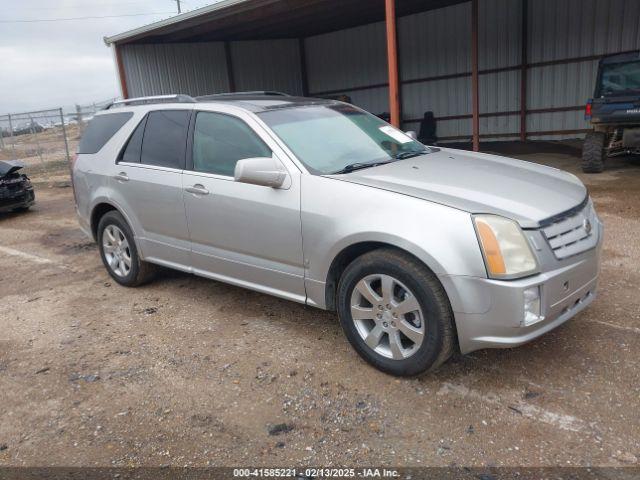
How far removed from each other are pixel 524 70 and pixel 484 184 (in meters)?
13.8

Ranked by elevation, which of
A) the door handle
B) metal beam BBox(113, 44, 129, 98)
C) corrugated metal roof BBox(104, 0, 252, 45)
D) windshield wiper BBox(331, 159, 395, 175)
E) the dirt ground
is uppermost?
corrugated metal roof BBox(104, 0, 252, 45)

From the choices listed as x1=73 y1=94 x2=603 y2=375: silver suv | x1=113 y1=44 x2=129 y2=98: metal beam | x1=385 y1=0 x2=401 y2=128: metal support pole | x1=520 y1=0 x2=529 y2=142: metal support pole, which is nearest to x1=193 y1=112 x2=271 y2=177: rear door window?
x1=73 y1=94 x2=603 y2=375: silver suv

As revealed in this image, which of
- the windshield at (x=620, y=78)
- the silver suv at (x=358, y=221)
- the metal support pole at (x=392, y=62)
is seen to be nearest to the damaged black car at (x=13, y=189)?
the silver suv at (x=358, y=221)

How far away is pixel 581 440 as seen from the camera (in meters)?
2.65

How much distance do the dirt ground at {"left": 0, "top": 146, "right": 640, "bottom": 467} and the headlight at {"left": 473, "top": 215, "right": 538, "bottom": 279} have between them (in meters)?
0.78

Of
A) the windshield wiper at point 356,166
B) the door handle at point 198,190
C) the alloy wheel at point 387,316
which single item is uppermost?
the windshield wiper at point 356,166

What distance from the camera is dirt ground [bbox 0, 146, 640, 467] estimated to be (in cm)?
272

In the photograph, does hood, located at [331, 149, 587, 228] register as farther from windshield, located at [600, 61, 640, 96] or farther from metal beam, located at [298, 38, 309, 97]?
metal beam, located at [298, 38, 309, 97]

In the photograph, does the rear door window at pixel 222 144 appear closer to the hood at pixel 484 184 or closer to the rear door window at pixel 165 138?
the rear door window at pixel 165 138

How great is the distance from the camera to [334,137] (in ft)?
13.4

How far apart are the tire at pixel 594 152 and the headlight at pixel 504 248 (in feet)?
27.2

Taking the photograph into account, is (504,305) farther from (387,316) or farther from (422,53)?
(422,53)

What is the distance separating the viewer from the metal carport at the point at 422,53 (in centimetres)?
1380

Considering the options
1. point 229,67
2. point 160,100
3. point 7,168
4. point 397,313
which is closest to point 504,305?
point 397,313
